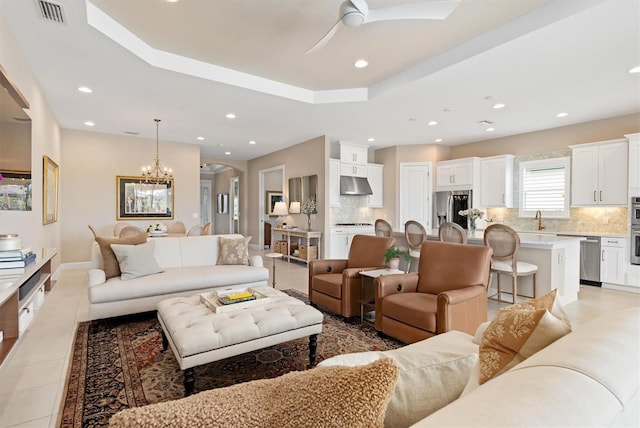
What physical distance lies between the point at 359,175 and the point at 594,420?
23.9 feet

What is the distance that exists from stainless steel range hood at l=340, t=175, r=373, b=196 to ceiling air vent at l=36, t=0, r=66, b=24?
17.7 feet

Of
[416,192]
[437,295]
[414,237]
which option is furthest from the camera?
[416,192]

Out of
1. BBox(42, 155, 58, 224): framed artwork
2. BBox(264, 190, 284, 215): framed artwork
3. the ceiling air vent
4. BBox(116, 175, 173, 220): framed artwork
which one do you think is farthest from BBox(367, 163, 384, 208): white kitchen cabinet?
the ceiling air vent

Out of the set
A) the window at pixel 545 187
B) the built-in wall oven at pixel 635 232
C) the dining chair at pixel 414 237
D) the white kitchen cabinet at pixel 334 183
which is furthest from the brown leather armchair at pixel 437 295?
the window at pixel 545 187

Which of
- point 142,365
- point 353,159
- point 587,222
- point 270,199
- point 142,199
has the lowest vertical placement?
point 142,365

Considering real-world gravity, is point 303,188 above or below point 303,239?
above

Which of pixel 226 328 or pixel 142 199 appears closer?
pixel 226 328

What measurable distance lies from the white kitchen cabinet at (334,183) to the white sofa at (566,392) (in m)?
6.39

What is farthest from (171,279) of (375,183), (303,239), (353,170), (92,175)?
(375,183)

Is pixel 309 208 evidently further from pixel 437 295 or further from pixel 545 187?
pixel 545 187

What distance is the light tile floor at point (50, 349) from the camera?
6.50ft

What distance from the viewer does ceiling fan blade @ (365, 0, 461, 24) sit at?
95.2 inches

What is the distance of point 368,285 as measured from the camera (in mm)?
3557

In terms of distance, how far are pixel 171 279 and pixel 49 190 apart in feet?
9.84
